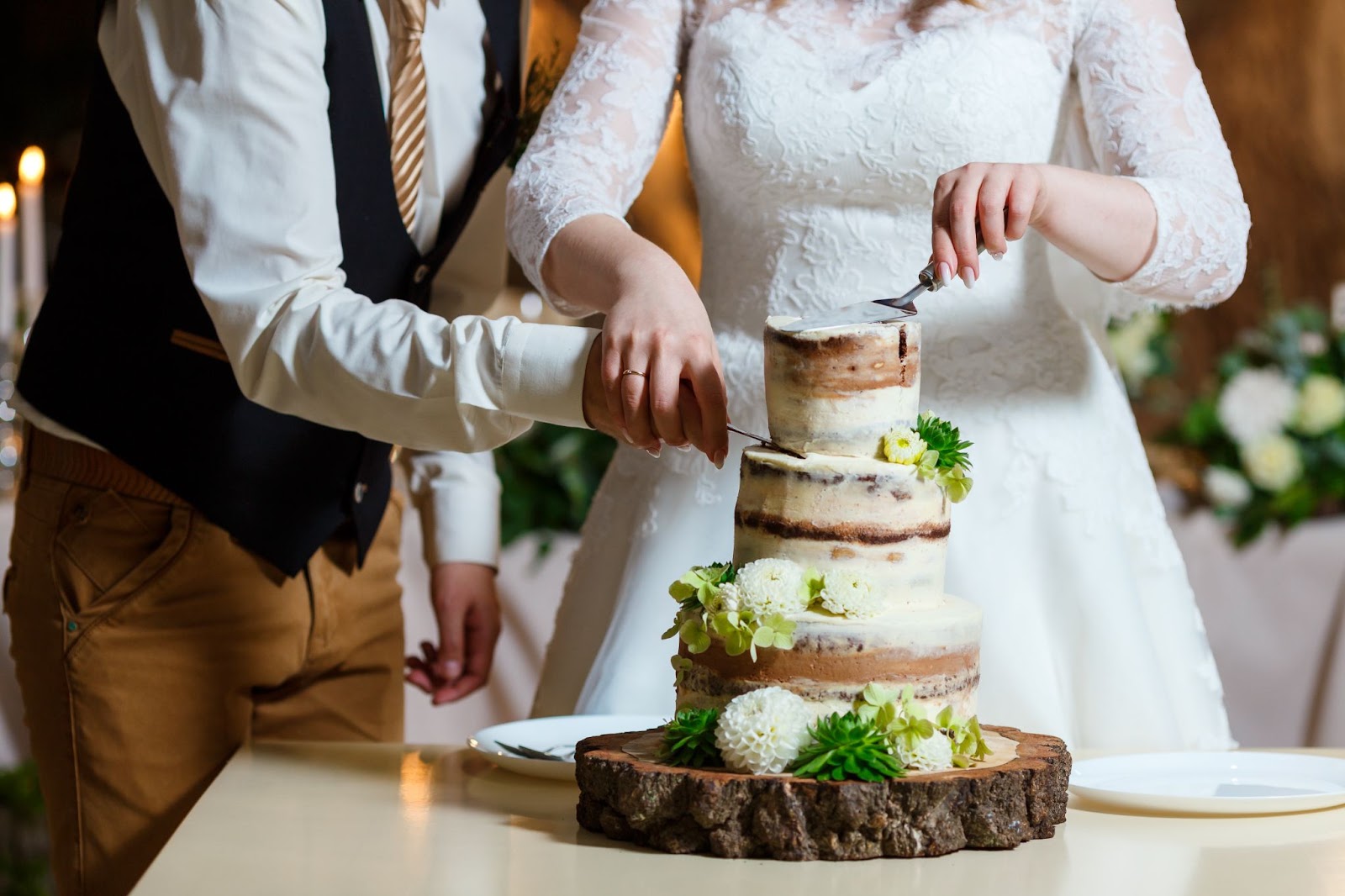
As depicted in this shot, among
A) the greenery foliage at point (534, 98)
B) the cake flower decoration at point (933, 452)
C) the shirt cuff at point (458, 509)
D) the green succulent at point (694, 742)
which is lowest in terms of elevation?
the green succulent at point (694, 742)

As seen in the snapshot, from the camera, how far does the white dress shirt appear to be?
1.54 m

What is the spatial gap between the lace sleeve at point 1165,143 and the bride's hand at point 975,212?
10.8 inches

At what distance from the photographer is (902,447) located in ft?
4.43

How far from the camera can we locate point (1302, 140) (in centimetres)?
537

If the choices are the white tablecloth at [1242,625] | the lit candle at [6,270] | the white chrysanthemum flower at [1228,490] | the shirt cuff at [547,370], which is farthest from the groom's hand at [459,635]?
the white chrysanthemum flower at [1228,490]

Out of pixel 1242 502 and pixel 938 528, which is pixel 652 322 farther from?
pixel 1242 502

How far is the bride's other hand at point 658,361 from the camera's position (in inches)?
55.2

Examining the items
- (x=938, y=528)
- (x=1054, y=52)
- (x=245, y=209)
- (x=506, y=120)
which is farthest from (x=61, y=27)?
(x=938, y=528)

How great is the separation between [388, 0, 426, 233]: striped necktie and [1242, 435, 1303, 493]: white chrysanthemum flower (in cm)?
255

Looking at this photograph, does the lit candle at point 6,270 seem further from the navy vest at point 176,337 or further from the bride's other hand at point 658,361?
the bride's other hand at point 658,361

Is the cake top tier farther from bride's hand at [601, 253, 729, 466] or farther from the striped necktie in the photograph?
the striped necktie

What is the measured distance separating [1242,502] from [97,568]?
9.34ft

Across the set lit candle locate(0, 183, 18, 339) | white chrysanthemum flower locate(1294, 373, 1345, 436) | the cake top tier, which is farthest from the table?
white chrysanthemum flower locate(1294, 373, 1345, 436)

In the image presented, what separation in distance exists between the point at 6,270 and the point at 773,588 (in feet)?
9.32
